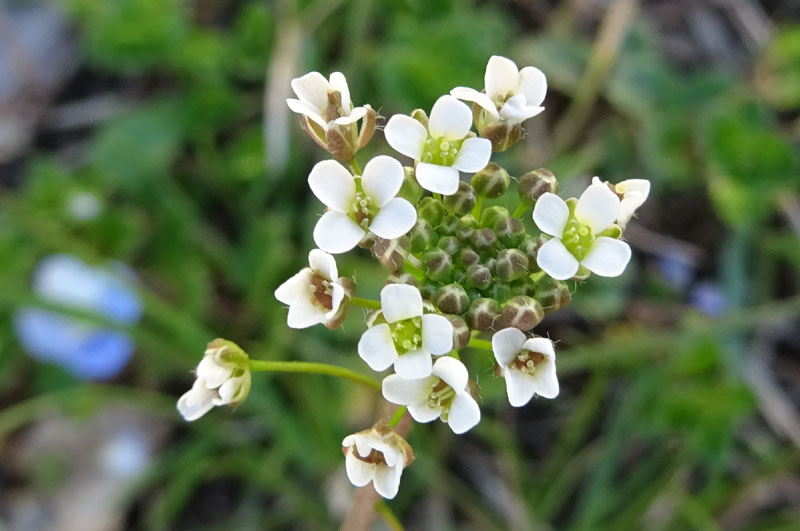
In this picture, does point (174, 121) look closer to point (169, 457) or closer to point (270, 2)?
point (270, 2)

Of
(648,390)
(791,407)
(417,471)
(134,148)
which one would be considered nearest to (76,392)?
(134,148)

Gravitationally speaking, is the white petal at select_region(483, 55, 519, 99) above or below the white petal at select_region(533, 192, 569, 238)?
above

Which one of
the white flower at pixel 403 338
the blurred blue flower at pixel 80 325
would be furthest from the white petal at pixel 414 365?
the blurred blue flower at pixel 80 325

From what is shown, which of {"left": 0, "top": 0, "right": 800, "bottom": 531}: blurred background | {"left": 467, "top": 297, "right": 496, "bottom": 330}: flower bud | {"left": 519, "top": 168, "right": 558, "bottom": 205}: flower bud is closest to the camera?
{"left": 467, "top": 297, "right": 496, "bottom": 330}: flower bud

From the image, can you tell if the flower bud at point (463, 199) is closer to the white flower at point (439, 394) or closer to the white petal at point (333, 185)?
the white petal at point (333, 185)

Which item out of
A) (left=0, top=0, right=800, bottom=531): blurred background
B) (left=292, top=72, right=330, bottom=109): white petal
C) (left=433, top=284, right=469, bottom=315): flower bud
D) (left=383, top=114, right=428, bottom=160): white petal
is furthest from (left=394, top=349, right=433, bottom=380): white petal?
(left=0, top=0, right=800, bottom=531): blurred background

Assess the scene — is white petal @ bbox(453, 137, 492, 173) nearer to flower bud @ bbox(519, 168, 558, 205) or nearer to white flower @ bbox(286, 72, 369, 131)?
flower bud @ bbox(519, 168, 558, 205)

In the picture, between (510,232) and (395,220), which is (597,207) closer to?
(510,232)
